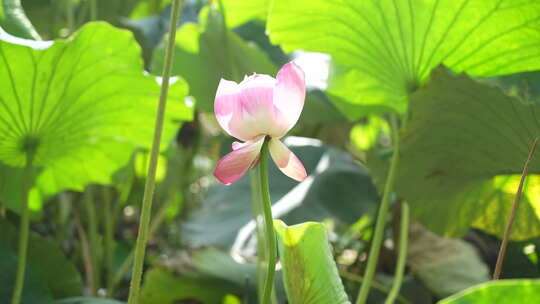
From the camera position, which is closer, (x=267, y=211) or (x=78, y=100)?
(x=267, y=211)

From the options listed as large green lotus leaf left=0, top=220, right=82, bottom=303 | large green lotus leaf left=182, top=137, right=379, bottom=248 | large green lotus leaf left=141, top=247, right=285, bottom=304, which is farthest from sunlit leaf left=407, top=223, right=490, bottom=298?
large green lotus leaf left=0, top=220, right=82, bottom=303

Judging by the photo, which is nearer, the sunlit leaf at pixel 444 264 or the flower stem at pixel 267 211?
the flower stem at pixel 267 211

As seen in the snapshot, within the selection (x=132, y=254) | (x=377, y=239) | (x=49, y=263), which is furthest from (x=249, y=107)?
(x=132, y=254)

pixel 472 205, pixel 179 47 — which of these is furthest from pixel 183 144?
pixel 472 205

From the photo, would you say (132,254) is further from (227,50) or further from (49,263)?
(227,50)

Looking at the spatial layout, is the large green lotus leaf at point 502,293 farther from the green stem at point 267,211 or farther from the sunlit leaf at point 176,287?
the sunlit leaf at point 176,287

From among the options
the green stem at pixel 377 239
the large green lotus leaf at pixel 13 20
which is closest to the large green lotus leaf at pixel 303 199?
the green stem at pixel 377 239
